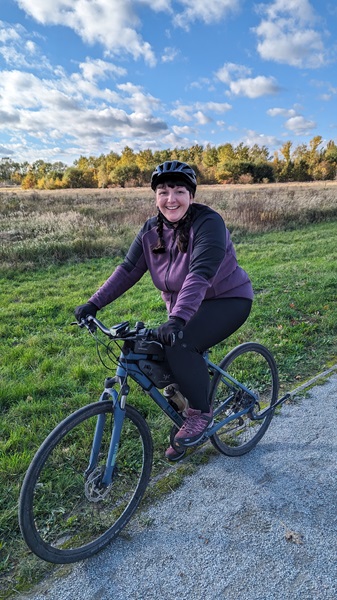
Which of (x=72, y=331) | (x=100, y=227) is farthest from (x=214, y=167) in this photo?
(x=72, y=331)

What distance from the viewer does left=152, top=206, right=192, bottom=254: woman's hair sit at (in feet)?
7.88

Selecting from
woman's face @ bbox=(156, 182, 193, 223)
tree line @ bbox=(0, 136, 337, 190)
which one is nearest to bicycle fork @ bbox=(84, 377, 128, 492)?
woman's face @ bbox=(156, 182, 193, 223)

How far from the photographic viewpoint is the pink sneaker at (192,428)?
2537 mm

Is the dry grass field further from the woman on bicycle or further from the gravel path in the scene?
the gravel path

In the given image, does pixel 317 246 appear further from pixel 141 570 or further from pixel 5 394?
pixel 141 570

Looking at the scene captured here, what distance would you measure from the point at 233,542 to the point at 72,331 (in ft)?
13.2

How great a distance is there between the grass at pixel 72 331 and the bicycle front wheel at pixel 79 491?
0.55ft

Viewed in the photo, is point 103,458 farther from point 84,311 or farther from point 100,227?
point 100,227

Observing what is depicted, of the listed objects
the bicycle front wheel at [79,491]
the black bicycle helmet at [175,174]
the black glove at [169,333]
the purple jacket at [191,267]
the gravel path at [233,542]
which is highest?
the black bicycle helmet at [175,174]

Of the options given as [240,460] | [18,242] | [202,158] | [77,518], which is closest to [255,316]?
[240,460]

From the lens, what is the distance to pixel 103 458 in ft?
7.70

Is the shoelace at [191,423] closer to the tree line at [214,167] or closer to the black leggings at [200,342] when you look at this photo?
the black leggings at [200,342]

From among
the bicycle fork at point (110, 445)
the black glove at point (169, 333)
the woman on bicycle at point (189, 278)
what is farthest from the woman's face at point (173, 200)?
the bicycle fork at point (110, 445)

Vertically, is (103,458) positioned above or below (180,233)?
below
